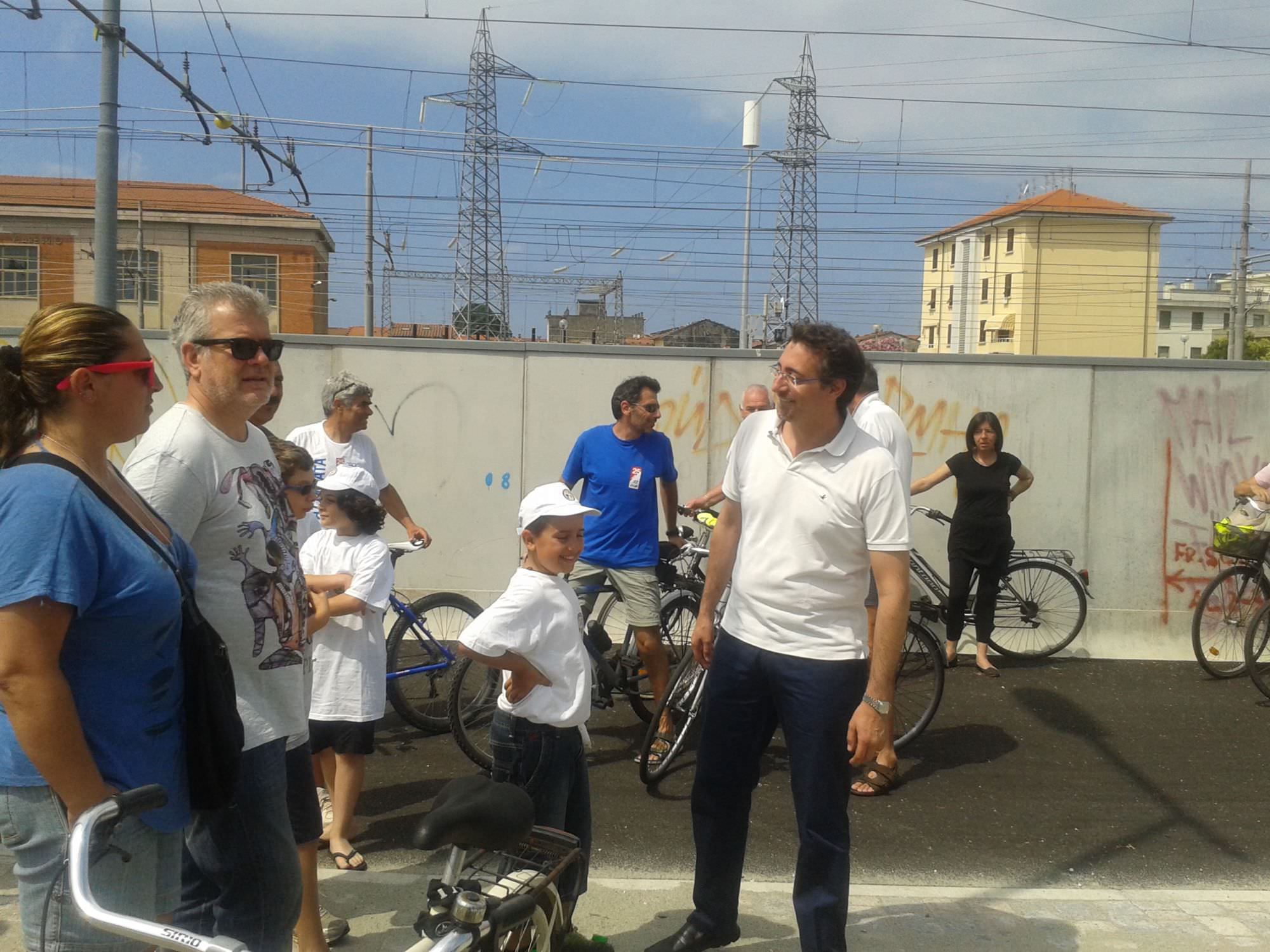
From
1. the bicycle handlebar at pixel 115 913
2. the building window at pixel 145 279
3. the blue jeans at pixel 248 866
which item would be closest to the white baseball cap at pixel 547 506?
the blue jeans at pixel 248 866

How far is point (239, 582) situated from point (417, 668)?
3935 millimetres

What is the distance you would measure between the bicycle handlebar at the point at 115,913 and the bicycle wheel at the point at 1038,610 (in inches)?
290

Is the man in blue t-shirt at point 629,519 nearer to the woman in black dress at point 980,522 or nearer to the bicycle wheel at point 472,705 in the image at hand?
the bicycle wheel at point 472,705

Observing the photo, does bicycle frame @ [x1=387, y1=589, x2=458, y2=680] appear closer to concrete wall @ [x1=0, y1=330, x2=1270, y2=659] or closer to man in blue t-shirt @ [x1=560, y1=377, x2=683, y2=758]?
man in blue t-shirt @ [x1=560, y1=377, x2=683, y2=758]

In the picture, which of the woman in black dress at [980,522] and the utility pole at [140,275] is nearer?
the woman in black dress at [980,522]

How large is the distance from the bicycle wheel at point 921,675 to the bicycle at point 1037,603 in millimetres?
2112

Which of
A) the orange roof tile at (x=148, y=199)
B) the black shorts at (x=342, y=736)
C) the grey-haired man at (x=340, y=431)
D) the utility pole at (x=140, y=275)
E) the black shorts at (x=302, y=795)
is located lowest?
the black shorts at (x=342, y=736)

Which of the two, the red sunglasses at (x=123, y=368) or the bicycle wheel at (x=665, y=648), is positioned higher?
the red sunglasses at (x=123, y=368)

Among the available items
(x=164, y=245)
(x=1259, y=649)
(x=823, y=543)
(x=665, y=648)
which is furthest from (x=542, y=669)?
(x=164, y=245)

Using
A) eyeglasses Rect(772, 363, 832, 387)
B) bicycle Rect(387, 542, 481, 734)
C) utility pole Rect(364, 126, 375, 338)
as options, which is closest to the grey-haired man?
bicycle Rect(387, 542, 481, 734)

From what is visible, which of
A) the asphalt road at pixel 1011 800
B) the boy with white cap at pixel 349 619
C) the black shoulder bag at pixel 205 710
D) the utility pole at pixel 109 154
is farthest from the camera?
the utility pole at pixel 109 154

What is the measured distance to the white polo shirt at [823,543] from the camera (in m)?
3.60

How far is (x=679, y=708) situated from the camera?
580cm

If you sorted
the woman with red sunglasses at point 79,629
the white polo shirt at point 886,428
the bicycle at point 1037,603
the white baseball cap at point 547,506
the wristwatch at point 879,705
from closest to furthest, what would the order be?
the woman with red sunglasses at point 79,629
the wristwatch at point 879,705
the white baseball cap at point 547,506
the white polo shirt at point 886,428
the bicycle at point 1037,603
